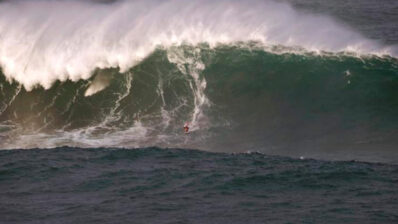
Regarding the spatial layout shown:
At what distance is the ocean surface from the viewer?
16.2m

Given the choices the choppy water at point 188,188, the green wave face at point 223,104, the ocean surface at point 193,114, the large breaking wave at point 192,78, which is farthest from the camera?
the large breaking wave at point 192,78

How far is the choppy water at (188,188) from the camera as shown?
15281 millimetres

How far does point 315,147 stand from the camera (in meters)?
20.3

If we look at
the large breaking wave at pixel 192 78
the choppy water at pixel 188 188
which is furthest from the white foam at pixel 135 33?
the choppy water at pixel 188 188

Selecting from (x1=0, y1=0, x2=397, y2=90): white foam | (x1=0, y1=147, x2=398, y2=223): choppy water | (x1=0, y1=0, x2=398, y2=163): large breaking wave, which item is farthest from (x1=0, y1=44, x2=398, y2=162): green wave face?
(x1=0, y1=147, x2=398, y2=223): choppy water

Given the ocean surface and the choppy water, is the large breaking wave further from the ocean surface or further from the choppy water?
the choppy water

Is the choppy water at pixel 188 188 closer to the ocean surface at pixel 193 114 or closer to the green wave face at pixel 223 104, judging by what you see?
the ocean surface at pixel 193 114

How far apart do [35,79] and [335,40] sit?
9.92 metres

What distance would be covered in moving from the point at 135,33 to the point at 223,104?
4.71 meters

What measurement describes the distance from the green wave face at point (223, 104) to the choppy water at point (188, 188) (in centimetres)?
177

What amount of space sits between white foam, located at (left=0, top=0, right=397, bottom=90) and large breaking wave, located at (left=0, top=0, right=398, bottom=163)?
39mm

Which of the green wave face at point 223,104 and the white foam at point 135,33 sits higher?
the white foam at point 135,33

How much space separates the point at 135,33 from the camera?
2647cm

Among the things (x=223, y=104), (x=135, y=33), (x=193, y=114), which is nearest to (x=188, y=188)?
(x=193, y=114)
